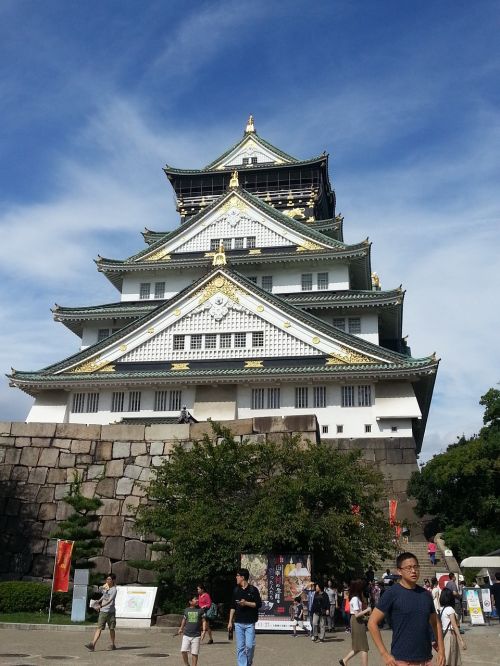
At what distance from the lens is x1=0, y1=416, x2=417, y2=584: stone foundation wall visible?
66.3ft

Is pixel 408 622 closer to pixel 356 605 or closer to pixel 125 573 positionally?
pixel 356 605

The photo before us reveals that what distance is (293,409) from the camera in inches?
1366

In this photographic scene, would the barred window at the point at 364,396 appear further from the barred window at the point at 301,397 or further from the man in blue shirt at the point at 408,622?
the man in blue shirt at the point at 408,622

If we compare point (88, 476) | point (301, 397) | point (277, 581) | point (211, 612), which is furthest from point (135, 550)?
point (301, 397)

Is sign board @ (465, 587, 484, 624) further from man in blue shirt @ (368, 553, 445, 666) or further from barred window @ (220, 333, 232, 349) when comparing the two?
barred window @ (220, 333, 232, 349)

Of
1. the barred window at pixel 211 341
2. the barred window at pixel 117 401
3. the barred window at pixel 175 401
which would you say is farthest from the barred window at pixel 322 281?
the barred window at pixel 117 401

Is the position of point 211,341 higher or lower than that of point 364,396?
higher

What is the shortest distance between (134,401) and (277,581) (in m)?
21.5

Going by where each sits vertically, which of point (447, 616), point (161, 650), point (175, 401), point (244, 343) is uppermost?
point (244, 343)

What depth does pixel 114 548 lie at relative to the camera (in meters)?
20.0

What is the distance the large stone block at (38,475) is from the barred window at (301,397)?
15754mm

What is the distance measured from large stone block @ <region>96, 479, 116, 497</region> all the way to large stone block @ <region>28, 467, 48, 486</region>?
175 centimetres

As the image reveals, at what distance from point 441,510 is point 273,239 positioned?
68.0ft

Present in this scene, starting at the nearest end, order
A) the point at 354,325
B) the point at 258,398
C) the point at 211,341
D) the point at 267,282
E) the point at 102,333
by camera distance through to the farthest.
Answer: the point at 258,398 < the point at 211,341 < the point at 354,325 < the point at 102,333 < the point at 267,282
